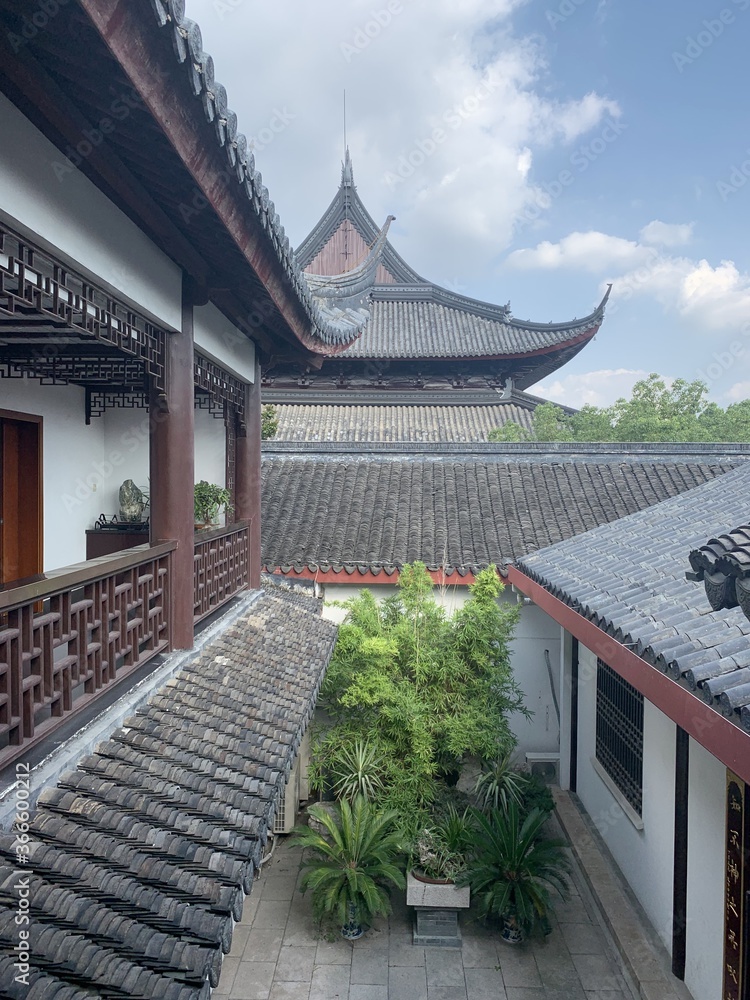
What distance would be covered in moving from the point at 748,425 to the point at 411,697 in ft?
57.4

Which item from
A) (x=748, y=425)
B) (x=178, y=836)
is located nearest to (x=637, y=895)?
(x=178, y=836)

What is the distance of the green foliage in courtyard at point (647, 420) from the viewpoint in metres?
14.2

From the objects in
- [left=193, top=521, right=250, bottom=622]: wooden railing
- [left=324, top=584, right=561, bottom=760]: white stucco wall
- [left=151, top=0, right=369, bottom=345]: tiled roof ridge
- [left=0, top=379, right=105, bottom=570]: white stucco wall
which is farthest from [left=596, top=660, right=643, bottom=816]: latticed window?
[left=0, top=379, right=105, bottom=570]: white stucco wall

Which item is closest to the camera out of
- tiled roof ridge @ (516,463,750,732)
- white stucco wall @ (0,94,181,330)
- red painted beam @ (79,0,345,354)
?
red painted beam @ (79,0,345,354)

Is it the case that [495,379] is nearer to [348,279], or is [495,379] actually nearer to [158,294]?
[348,279]

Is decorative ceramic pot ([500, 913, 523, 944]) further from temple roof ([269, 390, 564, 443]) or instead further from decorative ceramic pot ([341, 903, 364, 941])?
temple roof ([269, 390, 564, 443])

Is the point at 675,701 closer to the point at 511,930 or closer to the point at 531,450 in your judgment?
the point at 511,930

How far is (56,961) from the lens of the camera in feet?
5.65

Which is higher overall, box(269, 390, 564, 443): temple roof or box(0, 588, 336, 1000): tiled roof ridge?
box(269, 390, 564, 443): temple roof

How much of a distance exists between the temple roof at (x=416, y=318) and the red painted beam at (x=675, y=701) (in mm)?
10425

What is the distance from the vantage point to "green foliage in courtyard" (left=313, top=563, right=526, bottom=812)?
5750mm

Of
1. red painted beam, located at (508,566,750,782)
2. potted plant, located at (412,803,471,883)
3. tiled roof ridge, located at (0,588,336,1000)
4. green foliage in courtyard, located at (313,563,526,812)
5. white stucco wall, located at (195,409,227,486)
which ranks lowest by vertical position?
potted plant, located at (412,803,471,883)

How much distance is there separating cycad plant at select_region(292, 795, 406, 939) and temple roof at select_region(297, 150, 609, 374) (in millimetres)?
10371

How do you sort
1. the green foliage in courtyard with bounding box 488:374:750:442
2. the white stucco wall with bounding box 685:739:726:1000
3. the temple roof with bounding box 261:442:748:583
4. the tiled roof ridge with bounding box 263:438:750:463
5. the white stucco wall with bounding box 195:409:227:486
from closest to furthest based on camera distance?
the white stucco wall with bounding box 685:739:726:1000 → the white stucco wall with bounding box 195:409:227:486 → the temple roof with bounding box 261:442:748:583 → the tiled roof ridge with bounding box 263:438:750:463 → the green foliage in courtyard with bounding box 488:374:750:442
